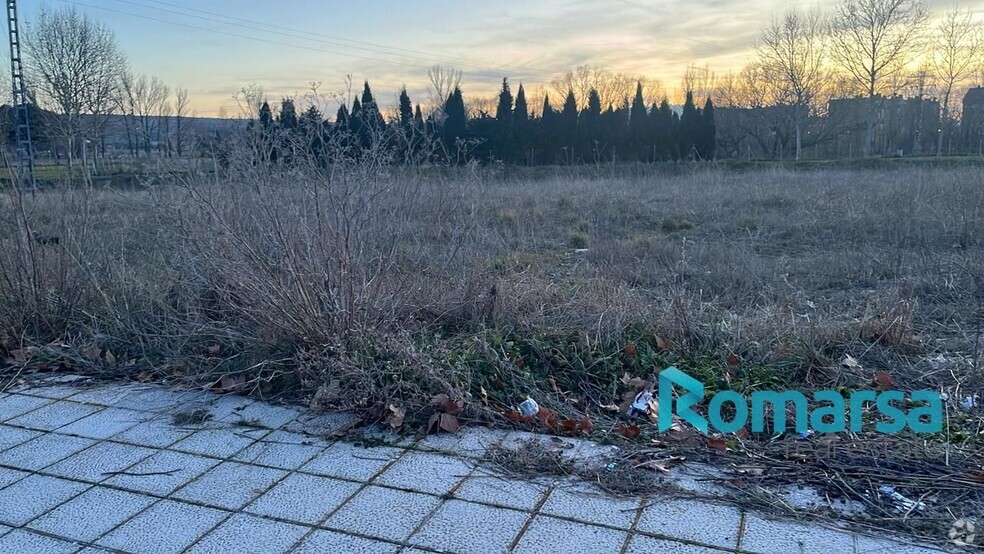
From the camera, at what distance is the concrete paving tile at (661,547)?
1.78 m

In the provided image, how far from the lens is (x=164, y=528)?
1.96 m

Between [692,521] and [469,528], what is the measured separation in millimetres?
653

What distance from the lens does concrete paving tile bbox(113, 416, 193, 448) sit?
2.59 m

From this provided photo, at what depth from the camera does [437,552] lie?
5.96 feet

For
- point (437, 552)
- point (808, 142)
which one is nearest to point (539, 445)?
point (437, 552)

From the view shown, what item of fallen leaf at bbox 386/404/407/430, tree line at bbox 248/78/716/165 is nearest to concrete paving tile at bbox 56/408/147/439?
fallen leaf at bbox 386/404/407/430

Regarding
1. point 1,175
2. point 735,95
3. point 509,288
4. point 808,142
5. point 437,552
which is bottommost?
point 437,552

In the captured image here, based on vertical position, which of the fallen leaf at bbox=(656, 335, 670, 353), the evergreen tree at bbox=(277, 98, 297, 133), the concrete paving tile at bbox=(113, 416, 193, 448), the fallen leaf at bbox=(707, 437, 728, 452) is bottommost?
the concrete paving tile at bbox=(113, 416, 193, 448)

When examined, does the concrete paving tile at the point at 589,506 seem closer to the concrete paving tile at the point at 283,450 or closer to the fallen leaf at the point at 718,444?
the fallen leaf at the point at 718,444

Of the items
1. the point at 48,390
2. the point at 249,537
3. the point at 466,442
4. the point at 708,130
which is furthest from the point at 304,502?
the point at 708,130

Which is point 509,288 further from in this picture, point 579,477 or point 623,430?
point 579,477

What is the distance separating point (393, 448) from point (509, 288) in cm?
168

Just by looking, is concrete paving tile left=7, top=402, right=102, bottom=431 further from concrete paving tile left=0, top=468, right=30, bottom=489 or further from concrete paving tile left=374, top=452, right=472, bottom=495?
concrete paving tile left=374, top=452, right=472, bottom=495

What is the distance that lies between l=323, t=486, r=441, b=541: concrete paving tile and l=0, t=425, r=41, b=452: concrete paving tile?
59.6 inches
